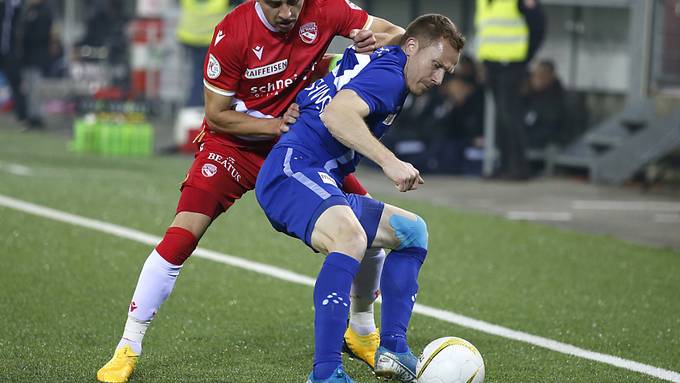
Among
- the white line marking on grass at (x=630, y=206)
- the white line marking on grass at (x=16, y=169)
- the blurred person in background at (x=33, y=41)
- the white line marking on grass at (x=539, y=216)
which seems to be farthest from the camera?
the blurred person in background at (x=33, y=41)

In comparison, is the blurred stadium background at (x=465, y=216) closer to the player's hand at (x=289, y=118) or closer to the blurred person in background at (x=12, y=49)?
the blurred person in background at (x=12, y=49)

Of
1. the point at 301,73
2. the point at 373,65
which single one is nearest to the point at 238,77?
the point at 301,73

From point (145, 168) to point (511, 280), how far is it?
23.3ft

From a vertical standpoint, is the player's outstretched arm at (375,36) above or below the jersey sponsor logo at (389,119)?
above

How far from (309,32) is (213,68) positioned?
1.87 ft

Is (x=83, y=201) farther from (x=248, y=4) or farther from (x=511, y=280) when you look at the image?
(x=248, y=4)

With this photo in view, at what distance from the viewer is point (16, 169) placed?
1407 centimetres

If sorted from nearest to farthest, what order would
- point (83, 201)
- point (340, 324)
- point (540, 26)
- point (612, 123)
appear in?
point (340, 324) → point (83, 201) → point (540, 26) → point (612, 123)

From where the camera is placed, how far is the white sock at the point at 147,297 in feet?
19.2

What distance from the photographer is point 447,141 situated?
598 inches

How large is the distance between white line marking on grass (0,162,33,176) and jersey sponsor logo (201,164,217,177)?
26.2ft

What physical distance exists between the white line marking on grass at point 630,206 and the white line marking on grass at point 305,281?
4.62m

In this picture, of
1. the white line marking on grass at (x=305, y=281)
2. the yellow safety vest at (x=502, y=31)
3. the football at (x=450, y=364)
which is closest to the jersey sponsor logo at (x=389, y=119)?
the football at (x=450, y=364)

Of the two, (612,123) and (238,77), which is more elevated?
(238,77)
